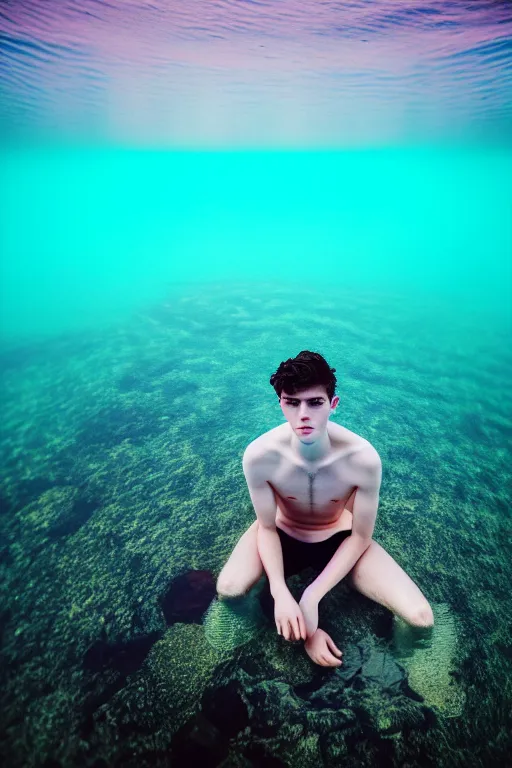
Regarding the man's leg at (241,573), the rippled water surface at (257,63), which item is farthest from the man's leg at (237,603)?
the rippled water surface at (257,63)

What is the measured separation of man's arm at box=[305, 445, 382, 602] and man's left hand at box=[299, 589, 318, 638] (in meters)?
0.02

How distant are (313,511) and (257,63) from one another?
31.0 feet

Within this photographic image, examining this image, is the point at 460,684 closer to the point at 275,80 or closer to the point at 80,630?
the point at 80,630

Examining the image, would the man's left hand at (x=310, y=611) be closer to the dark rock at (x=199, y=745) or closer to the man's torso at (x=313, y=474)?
the man's torso at (x=313, y=474)

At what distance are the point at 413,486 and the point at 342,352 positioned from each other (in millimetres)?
4869

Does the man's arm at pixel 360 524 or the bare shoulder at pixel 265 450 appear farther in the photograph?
the bare shoulder at pixel 265 450

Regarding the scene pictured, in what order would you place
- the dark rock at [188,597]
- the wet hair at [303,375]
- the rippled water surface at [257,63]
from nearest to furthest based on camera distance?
the wet hair at [303,375], the dark rock at [188,597], the rippled water surface at [257,63]

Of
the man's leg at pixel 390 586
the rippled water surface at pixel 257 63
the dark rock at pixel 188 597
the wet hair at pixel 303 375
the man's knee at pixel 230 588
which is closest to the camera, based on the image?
the wet hair at pixel 303 375

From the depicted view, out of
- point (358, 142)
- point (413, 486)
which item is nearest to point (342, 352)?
point (413, 486)

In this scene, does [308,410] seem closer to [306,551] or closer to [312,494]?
[312,494]

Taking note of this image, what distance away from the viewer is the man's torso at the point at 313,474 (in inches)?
80.3

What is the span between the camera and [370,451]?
2.00 m

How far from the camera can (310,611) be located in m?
2.04

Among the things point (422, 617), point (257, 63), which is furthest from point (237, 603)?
point (257, 63)
